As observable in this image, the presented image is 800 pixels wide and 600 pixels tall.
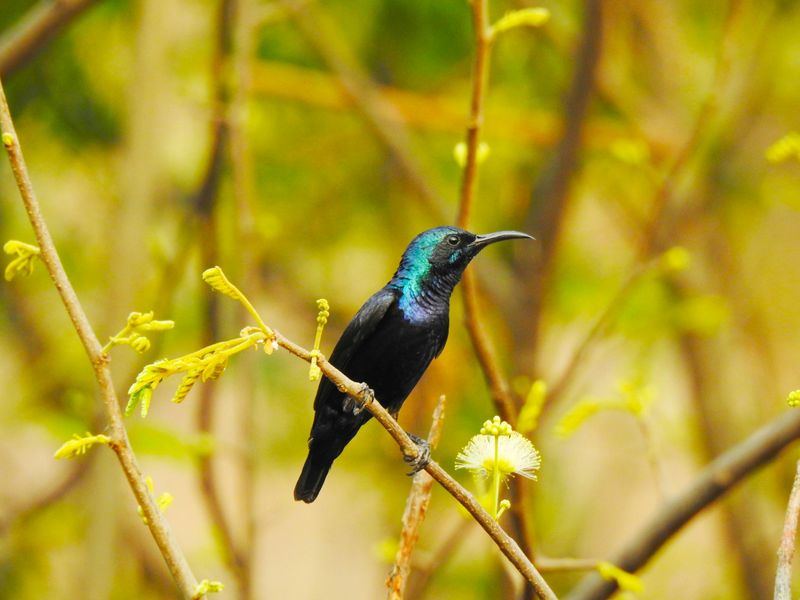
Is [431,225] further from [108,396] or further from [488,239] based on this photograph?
[108,396]

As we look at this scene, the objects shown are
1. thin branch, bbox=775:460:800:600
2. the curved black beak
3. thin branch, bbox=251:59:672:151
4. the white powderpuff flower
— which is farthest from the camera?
thin branch, bbox=251:59:672:151

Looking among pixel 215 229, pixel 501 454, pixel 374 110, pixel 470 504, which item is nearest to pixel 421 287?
pixel 501 454

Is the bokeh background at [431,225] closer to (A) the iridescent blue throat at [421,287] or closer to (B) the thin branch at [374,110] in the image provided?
(B) the thin branch at [374,110]

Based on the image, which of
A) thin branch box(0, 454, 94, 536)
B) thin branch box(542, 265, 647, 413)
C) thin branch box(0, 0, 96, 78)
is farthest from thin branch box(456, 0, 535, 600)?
thin branch box(0, 454, 94, 536)

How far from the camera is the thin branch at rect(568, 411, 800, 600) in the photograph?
2.70m

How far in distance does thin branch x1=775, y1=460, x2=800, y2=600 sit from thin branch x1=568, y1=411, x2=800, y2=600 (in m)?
1.19

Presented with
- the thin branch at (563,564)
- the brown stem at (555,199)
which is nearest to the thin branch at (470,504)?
the thin branch at (563,564)

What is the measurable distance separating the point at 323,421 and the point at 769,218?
463 centimetres

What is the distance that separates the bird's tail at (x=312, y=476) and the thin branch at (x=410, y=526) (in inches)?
9.4

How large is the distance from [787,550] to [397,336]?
1184 millimetres

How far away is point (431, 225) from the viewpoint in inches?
220

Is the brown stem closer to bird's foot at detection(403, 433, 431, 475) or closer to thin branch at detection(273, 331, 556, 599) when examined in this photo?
bird's foot at detection(403, 433, 431, 475)

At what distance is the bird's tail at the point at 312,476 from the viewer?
220cm

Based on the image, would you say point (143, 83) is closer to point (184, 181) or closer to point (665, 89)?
point (184, 181)
